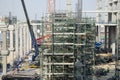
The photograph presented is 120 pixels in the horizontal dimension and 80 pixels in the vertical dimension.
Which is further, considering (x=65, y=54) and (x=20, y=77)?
(x=20, y=77)

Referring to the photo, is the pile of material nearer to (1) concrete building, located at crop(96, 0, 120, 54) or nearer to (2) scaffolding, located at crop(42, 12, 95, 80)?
(2) scaffolding, located at crop(42, 12, 95, 80)

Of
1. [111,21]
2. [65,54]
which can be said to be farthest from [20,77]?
[111,21]

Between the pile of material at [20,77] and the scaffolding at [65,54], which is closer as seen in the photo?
the scaffolding at [65,54]

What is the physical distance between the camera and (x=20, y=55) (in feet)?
75.7

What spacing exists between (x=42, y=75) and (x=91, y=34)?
3.96 meters

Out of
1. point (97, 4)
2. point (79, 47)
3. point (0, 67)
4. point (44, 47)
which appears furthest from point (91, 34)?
point (97, 4)

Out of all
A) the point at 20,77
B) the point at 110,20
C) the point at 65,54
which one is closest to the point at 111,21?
the point at 110,20

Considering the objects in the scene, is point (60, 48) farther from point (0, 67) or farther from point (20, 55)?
point (20, 55)

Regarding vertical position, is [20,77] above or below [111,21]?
below

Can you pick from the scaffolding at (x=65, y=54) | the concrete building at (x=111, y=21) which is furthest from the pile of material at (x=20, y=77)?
the concrete building at (x=111, y=21)

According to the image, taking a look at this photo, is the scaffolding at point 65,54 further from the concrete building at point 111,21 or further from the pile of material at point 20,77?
the concrete building at point 111,21

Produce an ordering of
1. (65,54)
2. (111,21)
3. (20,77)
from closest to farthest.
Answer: (65,54) → (20,77) → (111,21)

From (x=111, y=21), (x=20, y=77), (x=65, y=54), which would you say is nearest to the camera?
(x=65, y=54)

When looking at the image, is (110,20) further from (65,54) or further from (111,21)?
(65,54)
